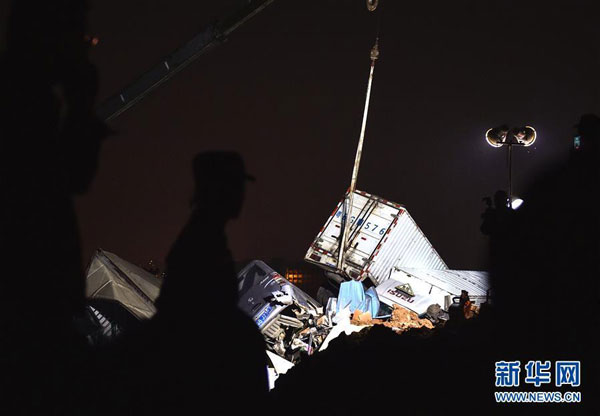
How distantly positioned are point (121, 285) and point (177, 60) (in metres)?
4.33

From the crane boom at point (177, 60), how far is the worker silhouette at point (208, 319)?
15.6ft

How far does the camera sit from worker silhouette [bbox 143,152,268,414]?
Result: 130 inches

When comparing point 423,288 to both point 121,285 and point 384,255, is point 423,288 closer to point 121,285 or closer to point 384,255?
point 384,255

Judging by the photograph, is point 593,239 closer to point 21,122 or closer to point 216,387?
point 216,387

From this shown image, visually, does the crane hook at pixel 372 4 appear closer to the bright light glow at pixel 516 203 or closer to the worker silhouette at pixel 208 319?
the bright light glow at pixel 516 203

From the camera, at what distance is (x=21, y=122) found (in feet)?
6.16

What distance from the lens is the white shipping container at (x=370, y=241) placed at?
10.4m

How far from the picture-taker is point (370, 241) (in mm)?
10547

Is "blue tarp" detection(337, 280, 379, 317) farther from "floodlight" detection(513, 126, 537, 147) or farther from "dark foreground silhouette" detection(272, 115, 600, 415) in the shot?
"dark foreground silhouette" detection(272, 115, 600, 415)

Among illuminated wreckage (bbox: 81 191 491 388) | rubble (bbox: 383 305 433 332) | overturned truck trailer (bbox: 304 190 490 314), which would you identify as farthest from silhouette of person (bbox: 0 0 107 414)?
overturned truck trailer (bbox: 304 190 490 314)

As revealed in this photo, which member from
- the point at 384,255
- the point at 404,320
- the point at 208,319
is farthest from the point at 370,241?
the point at 208,319

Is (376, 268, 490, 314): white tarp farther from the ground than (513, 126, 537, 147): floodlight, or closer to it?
closer to it

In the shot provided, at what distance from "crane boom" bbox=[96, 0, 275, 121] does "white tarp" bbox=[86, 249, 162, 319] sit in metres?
2.56

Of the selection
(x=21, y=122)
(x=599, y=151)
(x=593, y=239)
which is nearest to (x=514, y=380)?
(x=593, y=239)
